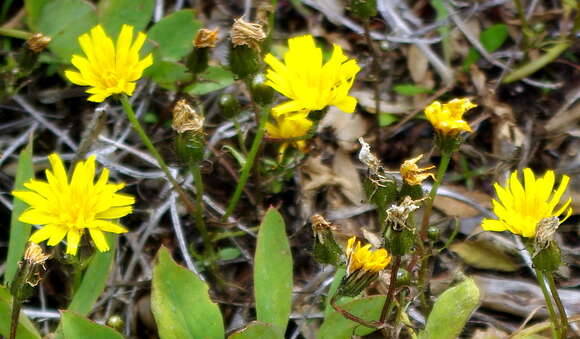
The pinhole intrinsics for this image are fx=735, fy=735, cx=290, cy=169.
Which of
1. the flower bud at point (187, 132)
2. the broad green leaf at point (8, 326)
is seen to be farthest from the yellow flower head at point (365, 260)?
the broad green leaf at point (8, 326)

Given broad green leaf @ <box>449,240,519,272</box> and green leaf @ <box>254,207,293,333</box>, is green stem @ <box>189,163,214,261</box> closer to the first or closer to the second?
green leaf @ <box>254,207,293,333</box>

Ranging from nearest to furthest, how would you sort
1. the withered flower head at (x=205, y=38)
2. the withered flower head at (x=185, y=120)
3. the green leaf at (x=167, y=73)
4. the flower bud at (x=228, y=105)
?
1. the withered flower head at (x=185, y=120)
2. the withered flower head at (x=205, y=38)
3. the flower bud at (x=228, y=105)
4. the green leaf at (x=167, y=73)

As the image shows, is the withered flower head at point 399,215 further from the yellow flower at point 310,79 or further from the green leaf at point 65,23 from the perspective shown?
the green leaf at point 65,23

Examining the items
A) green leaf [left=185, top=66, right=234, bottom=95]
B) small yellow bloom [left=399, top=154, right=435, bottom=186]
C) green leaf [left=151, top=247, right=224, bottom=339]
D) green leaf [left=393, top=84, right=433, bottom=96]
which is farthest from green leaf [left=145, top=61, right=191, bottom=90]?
small yellow bloom [left=399, top=154, right=435, bottom=186]

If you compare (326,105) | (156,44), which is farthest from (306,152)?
(156,44)

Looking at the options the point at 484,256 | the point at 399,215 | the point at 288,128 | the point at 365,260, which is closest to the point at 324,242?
the point at 365,260

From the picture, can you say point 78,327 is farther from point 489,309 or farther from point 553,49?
point 553,49
